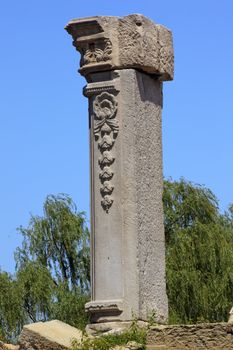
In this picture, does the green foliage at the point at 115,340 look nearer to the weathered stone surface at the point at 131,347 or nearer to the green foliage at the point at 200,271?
the weathered stone surface at the point at 131,347

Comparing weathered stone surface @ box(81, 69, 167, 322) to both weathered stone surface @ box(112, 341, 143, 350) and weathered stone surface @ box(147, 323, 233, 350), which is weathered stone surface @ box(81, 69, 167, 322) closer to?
weathered stone surface @ box(112, 341, 143, 350)

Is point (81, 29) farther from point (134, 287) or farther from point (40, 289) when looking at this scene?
point (40, 289)

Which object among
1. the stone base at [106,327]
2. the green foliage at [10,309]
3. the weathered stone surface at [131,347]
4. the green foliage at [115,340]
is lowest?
the weathered stone surface at [131,347]

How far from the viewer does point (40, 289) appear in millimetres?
27750

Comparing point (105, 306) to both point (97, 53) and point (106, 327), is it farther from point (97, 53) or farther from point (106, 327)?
point (97, 53)

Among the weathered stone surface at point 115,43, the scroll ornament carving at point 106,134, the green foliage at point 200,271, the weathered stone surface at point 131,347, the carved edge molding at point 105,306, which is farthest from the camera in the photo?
the green foliage at point 200,271

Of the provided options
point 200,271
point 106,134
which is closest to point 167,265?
point 200,271

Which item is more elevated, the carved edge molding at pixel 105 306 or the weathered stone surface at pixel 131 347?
the carved edge molding at pixel 105 306

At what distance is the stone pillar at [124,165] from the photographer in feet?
47.3

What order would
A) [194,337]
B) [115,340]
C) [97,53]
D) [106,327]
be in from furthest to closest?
[97,53], [106,327], [115,340], [194,337]

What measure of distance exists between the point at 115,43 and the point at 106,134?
1.07 m

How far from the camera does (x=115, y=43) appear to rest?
14859 mm

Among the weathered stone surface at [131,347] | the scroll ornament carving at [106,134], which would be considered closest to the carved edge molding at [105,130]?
the scroll ornament carving at [106,134]

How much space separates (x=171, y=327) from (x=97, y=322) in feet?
8.09
